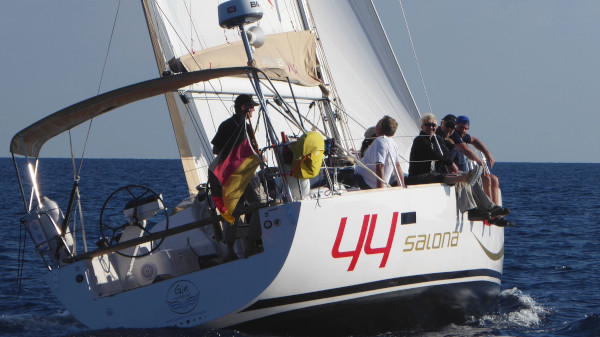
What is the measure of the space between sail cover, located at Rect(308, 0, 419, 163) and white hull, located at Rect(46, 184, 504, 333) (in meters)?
3.78

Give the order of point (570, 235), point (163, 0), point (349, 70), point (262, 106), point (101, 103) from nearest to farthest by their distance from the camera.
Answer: point (262, 106), point (101, 103), point (163, 0), point (349, 70), point (570, 235)

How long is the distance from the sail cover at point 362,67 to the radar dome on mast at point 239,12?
3506 mm

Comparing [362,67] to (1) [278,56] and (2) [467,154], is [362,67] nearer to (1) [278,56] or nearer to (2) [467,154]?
(1) [278,56]

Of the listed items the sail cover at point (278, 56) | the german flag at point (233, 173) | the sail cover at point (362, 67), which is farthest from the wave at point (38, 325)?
the sail cover at point (362, 67)

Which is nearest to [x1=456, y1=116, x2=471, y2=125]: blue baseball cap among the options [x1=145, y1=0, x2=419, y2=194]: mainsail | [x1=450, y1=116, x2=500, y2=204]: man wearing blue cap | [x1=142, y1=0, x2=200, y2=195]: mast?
[x1=450, y1=116, x2=500, y2=204]: man wearing blue cap

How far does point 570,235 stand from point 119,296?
1199cm

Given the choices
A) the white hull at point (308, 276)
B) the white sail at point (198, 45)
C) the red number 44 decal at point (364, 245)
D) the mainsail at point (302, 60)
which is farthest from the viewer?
the white sail at point (198, 45)

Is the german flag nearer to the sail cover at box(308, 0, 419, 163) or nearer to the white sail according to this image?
the white sail

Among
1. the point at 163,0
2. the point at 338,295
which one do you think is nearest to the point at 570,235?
the point at 163,0

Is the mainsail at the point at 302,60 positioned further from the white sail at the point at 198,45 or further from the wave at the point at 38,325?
the wave at the point at 38,325

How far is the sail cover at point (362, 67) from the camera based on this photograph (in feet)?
37.6

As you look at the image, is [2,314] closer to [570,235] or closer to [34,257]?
[34,257]

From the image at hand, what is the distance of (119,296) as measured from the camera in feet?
24.1

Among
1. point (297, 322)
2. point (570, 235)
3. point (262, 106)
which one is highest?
point (262, 106)
